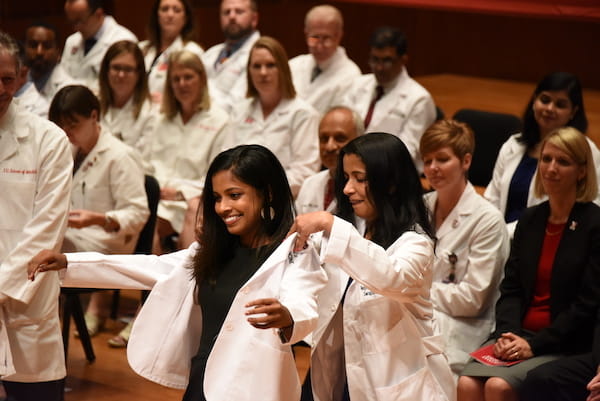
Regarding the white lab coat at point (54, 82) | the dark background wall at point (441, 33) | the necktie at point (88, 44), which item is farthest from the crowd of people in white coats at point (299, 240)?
the dark background wall at point (441, 33)

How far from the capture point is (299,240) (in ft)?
7.57

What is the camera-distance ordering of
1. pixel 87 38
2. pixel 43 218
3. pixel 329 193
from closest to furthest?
pixel 43 218, pixel 329 193, pixel 87 38

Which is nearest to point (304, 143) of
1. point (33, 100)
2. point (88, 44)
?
point (33, 100)

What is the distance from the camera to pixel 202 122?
495cm

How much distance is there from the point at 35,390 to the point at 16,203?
65 centimetres

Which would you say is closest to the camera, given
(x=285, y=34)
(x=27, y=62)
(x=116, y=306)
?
(x=116, y=306)

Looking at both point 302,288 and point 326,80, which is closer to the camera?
point 302,288

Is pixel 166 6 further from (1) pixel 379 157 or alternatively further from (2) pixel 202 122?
(1) pixel 379 157

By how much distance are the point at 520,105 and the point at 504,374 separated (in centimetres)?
433

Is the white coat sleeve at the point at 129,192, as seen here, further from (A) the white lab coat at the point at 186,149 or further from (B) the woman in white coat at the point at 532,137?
(B) the woman in white coat at the point at 532,137

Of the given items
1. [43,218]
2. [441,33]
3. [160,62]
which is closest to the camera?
[43,218]

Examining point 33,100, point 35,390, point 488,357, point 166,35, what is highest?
point 166,35

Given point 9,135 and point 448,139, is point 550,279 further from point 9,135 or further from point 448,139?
point 9,135

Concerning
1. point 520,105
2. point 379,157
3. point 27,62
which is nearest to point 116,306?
point 27,62
